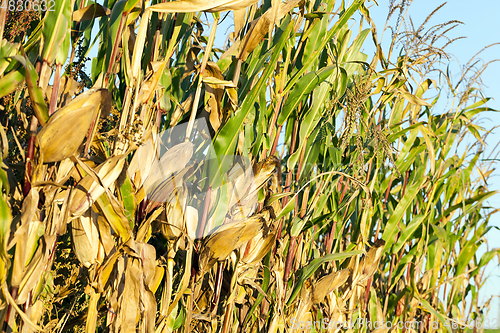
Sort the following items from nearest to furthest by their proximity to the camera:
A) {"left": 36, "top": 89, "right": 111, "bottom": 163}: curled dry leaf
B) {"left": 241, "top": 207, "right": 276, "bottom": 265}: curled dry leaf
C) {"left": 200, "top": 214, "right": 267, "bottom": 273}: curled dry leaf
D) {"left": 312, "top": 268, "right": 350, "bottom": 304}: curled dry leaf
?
{"left": 36, "top": 89, "right": 111, "bottom": 163}: curled dry leaf, {"left": 200, "top": 214, "right": 267, "bottom": 273}: curled dry leaf, {"left": 241, "top": 207, "right": 276, "bottom": 265}: curled dry leaf, {"left": 312, "top": 268, "right": 350, "bottom": 304}: curled dry leaf

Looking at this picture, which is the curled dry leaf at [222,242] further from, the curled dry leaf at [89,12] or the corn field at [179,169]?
Answer: the curled dry leaf at [89,12]

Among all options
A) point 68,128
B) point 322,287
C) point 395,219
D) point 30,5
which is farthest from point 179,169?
point 395,219

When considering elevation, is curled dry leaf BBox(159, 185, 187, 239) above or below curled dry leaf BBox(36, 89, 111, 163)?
below

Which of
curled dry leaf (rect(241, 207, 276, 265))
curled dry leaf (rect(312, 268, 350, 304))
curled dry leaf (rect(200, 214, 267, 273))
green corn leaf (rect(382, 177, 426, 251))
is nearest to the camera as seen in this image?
curled dry leaf (rect(200, 214, 267, 273))

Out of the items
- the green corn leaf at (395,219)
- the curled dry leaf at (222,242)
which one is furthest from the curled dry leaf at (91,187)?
the green corn leaf at (395,219)

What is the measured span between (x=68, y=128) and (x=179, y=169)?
0.85 feet

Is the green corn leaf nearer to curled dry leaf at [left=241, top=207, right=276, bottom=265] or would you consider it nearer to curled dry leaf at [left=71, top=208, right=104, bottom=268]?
curled dry leaf at [left=241, top=207, right=276, bottom=265]

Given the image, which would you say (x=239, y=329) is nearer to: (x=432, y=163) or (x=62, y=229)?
(x=62, y=229)

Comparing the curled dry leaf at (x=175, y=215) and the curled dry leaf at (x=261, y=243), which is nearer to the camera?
the curled dry leaf at (x=175, y=215)

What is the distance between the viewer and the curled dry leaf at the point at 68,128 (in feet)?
1.85

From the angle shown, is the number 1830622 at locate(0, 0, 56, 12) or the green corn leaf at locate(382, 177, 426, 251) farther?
the green corn leaf at locate(382, 177, 426, 251)

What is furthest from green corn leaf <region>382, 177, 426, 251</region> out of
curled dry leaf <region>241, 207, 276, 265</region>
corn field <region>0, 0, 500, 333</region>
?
curled dry leaf <region>241, 207, 276, 265</region>

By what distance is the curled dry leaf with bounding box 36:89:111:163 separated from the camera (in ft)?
1.85

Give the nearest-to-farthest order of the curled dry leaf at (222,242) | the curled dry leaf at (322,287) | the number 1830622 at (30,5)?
the number 1830622 at (30,5) < the curled dry leaf at (222,242) < the curled dry leaf at (322,287)
